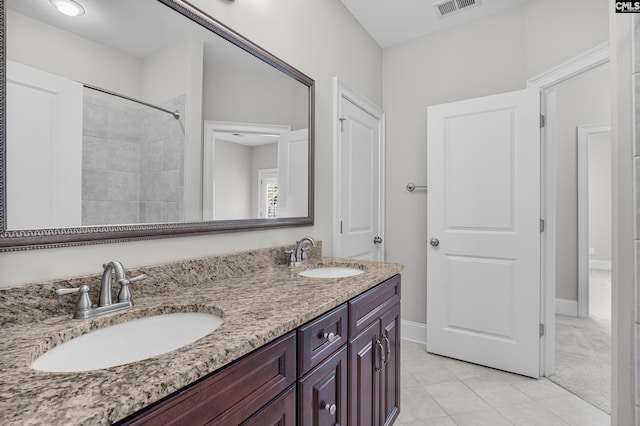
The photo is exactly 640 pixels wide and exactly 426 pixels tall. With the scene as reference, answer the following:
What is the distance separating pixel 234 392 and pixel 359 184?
2.10 metres

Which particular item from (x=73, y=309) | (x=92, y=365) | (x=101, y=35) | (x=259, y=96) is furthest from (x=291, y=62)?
(x=92, y=365)

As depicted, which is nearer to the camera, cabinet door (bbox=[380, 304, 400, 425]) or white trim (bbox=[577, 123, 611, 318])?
cabinet door (bbox=[380, 304, 400, 425])

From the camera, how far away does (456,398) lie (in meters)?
2.01

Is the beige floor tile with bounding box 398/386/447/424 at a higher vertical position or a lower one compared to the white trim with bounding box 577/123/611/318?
lower

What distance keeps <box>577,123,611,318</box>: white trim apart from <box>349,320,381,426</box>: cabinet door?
3199 millimetres

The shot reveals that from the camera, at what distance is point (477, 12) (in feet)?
8.35

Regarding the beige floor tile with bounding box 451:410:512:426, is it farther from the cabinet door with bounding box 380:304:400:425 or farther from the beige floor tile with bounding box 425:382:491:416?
the cabinet door with bounding box 380:304:400:425

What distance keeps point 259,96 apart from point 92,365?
133cm

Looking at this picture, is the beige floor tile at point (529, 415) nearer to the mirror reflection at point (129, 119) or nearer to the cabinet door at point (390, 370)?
the cabinet door at point (390, 370)

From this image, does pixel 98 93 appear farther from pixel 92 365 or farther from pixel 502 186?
pixel 502 186

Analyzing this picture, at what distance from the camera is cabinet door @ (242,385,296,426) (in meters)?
0.77

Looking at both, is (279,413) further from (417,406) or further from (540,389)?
(540,389)

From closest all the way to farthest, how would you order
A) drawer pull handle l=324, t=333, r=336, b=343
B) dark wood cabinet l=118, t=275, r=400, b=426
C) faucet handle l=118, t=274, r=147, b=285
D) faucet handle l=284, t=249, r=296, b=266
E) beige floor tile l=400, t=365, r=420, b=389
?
1. dark wood cabinet l=118, t=275, r=400, b=426
2. faucet handle l=118, t=274, r=147, b=285
3. drawer pull handle l=324, t=333, r=336, b=343
4. faucet handle l=284, t=249, r=296, b=266
5. beige floor tile l=400, t=365, r=420, b=389

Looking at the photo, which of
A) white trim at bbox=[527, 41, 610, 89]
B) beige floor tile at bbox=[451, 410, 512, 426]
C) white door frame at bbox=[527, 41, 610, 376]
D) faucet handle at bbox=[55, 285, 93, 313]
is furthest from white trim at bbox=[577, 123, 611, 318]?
faucet handle at bbox=[55, 285, 93, 313]
